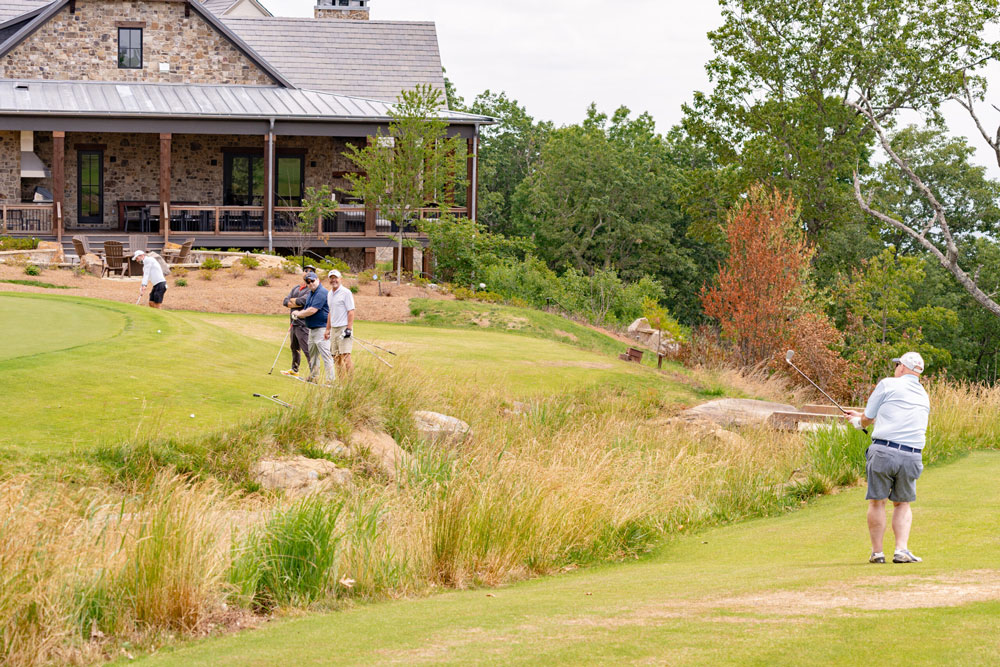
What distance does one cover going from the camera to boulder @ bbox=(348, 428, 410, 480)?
Answer: 12.1 m

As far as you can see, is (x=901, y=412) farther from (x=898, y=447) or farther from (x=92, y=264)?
(x=92, y=264)

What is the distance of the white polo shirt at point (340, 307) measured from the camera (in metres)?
15.3

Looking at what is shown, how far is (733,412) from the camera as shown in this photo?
18250mm

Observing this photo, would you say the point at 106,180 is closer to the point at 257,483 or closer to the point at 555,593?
the point at 257,483

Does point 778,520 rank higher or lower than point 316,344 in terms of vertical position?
lower

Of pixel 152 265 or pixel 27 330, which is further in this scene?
pixel 152 265

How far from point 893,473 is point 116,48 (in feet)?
114

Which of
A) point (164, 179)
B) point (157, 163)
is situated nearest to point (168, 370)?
point (164, 179)

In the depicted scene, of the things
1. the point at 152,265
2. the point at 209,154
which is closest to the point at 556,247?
the point at 209,154

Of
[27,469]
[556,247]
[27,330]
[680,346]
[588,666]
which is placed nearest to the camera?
[588,666]

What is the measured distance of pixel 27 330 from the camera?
1512 centimetres

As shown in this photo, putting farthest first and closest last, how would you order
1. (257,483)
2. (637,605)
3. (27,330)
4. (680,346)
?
1. (680,346)
2. (27,330)
3. (257,483)
4. (637,605)

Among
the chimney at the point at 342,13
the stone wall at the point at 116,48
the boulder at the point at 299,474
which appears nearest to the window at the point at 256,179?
the stone wall at the point at 116,48

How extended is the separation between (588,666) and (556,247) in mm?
45762
